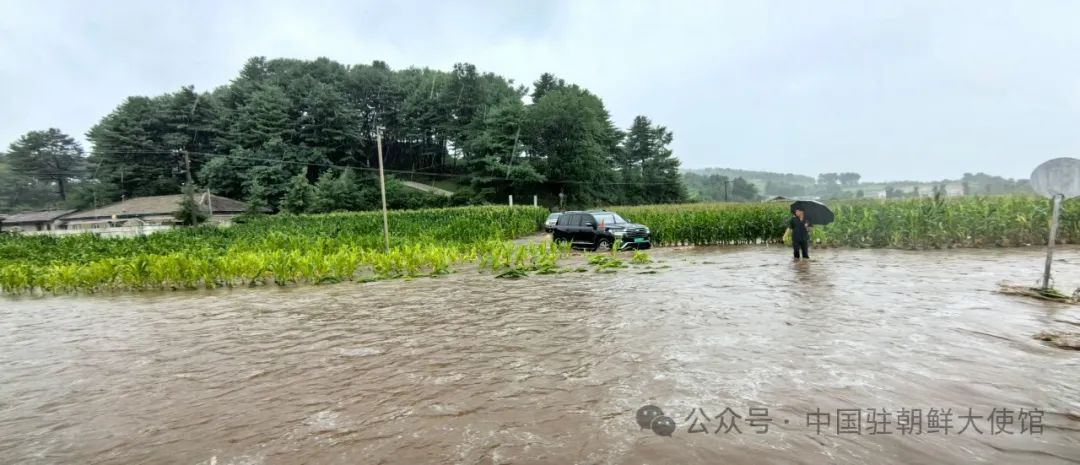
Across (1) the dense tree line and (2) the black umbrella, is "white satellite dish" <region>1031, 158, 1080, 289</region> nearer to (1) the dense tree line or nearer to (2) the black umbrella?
(2) the black umbrella

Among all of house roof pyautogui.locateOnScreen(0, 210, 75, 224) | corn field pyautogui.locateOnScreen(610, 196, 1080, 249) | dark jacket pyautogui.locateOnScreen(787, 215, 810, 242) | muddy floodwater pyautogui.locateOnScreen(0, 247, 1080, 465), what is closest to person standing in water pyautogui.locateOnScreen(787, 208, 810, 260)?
dark jacket pyautogui.locateOnScreen(787, 215, 810, 242)

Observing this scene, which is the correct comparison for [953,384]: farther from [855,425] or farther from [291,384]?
[291,384]

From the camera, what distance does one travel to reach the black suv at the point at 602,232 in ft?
58.1

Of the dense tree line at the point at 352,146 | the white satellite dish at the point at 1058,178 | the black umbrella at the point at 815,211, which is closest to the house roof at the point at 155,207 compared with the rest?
the dense tree line at the point at 352,146

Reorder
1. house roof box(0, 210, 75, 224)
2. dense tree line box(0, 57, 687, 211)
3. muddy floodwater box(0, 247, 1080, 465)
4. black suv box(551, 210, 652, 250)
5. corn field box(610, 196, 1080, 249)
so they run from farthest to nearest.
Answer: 1. dense tree line box(0, 57, 687, 211)
2. house roof box(0, 210, 75, 224)
3. black suv box(551, 210, 652, 250)
4. corn field box(610, 196, 1080, 249)
5. muddy floodwater box(0, 247, 1080, 465)

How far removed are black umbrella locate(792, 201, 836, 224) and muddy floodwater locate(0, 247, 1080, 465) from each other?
385 cm

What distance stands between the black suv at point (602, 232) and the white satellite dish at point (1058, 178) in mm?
10708

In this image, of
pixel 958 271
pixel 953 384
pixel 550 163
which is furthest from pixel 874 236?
pixel 550 163

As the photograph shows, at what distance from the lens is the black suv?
1770cm

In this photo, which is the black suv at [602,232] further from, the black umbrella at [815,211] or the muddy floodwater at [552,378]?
the muddy floodwater at [552,378]

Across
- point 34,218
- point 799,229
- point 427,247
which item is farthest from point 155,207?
point 799,229

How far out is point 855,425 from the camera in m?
3.65

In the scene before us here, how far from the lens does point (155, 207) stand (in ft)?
159

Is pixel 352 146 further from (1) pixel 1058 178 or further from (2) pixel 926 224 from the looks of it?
(1) pixel 1058 178
